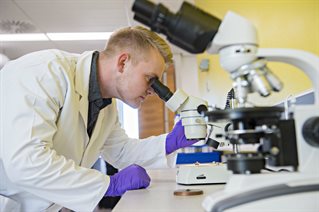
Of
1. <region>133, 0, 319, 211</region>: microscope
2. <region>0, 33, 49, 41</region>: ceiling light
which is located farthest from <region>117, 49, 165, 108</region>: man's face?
<region>0, 33, 49, 41</region>: ceiling light

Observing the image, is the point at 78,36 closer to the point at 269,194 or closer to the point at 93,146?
the point at 93,146

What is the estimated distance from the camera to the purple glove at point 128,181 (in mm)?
1213

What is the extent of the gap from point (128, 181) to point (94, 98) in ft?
1.57

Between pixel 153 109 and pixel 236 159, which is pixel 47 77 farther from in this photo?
pixel 153 109

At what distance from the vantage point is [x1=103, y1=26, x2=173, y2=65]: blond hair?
5.04 ft

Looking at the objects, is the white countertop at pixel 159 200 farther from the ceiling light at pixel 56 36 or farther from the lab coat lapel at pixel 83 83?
the ceiling light at pixel 56 36

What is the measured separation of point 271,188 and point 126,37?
3.67 ft

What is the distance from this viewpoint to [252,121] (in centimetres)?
67

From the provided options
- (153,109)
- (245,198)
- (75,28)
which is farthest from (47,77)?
(153,109)

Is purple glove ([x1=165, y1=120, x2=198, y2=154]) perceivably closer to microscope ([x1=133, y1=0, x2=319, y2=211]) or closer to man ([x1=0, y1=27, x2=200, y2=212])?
man ([x1=0, y1=27, x2=200, y2=212])

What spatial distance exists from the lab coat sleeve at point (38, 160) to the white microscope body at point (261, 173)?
1.80 ft

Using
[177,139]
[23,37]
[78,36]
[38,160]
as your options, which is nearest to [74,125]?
[38,160]

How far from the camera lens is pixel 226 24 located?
0.71m

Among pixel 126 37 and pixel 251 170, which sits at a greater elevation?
pixel 126 37
